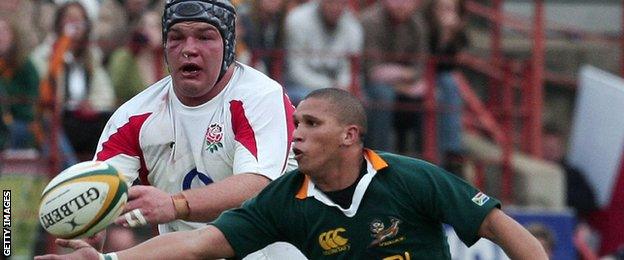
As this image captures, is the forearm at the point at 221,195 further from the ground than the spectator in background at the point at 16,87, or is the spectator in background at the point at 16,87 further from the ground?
the forearm at the point at 221,195

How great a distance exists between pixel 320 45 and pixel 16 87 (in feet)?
9.72

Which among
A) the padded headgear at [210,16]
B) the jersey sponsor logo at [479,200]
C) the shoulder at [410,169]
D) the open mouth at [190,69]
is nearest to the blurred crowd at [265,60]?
the padded headgear at [210,16]

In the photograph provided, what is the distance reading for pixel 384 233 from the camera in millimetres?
8195

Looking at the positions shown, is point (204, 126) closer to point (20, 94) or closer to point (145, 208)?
point (145, 208)

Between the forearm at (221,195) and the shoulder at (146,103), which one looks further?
the shoulder at (146,103)

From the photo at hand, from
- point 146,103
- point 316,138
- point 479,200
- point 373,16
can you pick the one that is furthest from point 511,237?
point 373,16

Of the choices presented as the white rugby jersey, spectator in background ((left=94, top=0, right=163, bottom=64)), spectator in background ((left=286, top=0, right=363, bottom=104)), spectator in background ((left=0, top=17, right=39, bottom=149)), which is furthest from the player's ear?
spectator in background ((left=286, top=0, right=363, bottom=104))

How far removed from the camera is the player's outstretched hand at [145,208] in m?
7.82

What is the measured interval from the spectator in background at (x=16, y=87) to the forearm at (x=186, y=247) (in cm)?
571

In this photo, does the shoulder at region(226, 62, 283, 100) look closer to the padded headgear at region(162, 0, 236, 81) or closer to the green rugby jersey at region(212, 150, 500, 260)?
the padded headgear at region(162, 0, 236, 81)

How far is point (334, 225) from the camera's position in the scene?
8.23m

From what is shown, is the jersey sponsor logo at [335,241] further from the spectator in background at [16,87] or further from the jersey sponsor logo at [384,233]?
the spectator in background at [16,87]

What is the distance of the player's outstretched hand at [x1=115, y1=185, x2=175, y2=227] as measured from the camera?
782cm

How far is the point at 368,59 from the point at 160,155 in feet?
21.2
